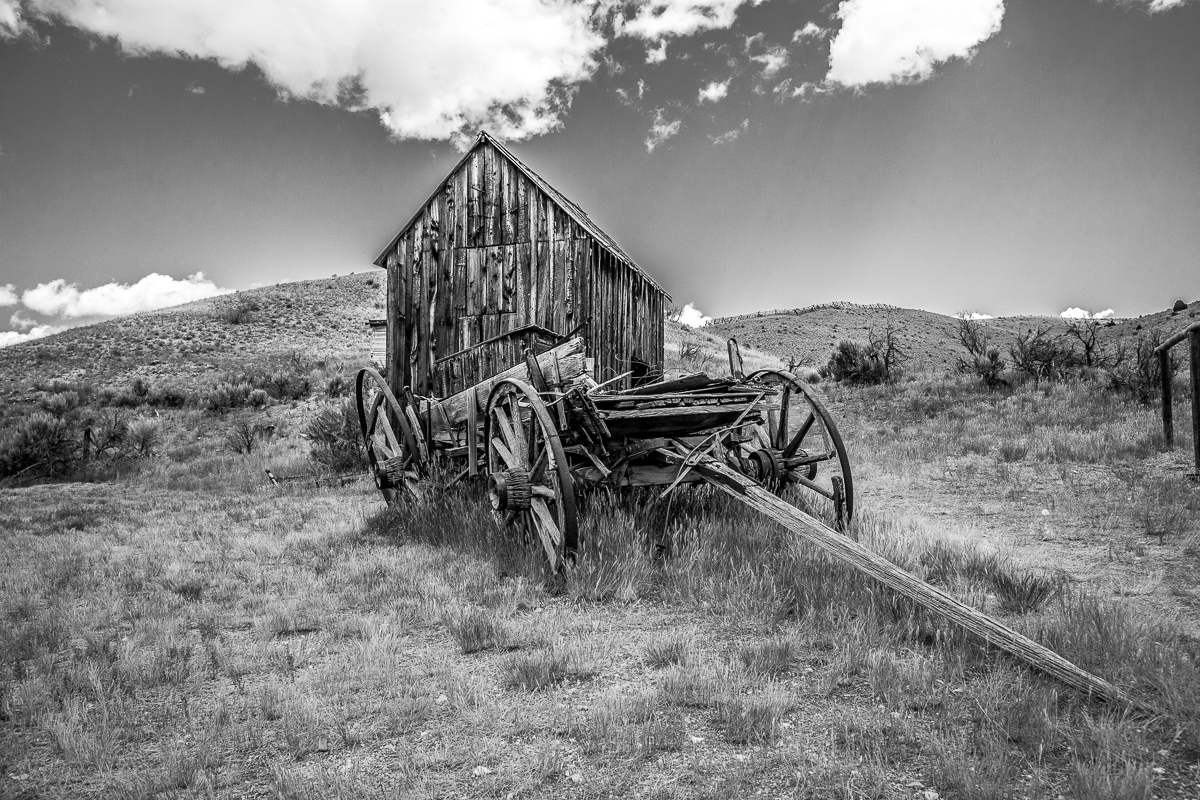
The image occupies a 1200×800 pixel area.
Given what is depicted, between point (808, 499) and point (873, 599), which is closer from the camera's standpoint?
point (873, 599)

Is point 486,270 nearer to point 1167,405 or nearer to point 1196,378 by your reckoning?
point 1196,378

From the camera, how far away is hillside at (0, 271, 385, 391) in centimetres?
3241

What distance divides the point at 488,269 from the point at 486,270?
42 mm

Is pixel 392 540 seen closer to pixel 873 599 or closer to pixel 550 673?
pixel 550 673

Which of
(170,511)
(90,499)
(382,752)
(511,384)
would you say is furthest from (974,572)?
(90,499)

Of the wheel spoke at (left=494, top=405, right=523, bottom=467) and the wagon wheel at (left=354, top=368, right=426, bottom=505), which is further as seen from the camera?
the wagon wheel at (left=354, top=368, right=426, bottom=505)

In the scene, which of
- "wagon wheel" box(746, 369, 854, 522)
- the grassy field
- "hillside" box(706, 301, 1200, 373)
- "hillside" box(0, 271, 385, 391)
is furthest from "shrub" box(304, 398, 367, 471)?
"hillside" box(706, 301, 1200, 373)

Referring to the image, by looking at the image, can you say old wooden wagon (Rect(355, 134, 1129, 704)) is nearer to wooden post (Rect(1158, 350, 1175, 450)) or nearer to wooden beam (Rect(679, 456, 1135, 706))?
wooden beam (Rect(679, 456, 1135, 706))

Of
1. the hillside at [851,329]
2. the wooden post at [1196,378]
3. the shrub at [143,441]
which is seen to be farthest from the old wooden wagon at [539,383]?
the hillside at [851,329]

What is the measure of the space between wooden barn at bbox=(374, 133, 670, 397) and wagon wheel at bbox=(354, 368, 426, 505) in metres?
2.60

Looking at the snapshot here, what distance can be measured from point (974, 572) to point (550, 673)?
3361mm

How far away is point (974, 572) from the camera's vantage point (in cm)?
492

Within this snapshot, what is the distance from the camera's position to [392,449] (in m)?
7.62

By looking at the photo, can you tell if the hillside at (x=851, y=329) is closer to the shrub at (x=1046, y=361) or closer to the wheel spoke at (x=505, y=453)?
the shrub at (x=1046, y=361)
